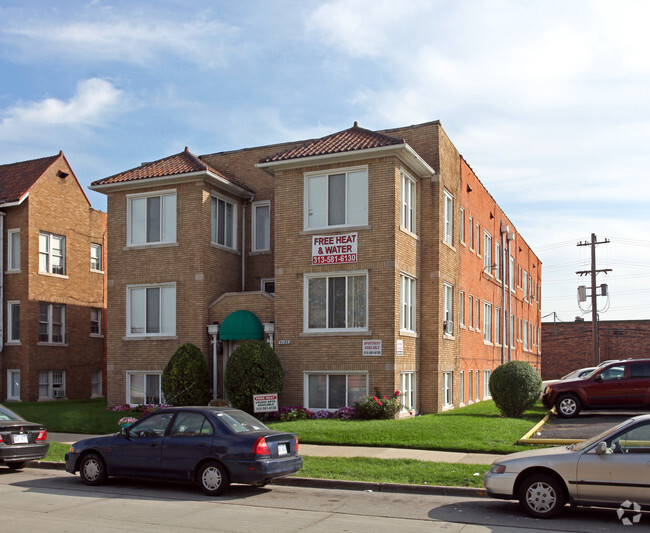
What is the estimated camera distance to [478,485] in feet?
37.8

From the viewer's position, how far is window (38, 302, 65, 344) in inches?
1196

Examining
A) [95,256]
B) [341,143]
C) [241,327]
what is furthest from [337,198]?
[95,256]

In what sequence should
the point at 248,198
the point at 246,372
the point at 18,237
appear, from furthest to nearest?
the point at 18,237 < the point at 248,198 < the point at 246,372

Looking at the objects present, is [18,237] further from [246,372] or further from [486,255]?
[486,255]

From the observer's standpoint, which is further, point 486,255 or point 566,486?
point 486,255

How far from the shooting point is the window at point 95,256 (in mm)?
33975

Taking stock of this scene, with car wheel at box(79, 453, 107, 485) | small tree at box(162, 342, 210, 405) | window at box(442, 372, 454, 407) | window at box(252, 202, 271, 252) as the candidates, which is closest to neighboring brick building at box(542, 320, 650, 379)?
window at box(442, 372, 454, 407)

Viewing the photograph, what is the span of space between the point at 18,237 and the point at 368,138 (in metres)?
16.3

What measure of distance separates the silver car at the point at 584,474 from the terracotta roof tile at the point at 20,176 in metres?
25.2

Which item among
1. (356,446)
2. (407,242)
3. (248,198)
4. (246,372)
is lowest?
(356,446)

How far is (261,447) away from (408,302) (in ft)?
39.7

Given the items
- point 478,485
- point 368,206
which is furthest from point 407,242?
point 478,485

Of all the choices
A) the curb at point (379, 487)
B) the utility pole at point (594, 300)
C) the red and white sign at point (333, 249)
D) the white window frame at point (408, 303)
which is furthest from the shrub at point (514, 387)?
the utility pole at point (594, 300)

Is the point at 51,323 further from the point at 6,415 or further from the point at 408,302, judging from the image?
the point at 6,415
